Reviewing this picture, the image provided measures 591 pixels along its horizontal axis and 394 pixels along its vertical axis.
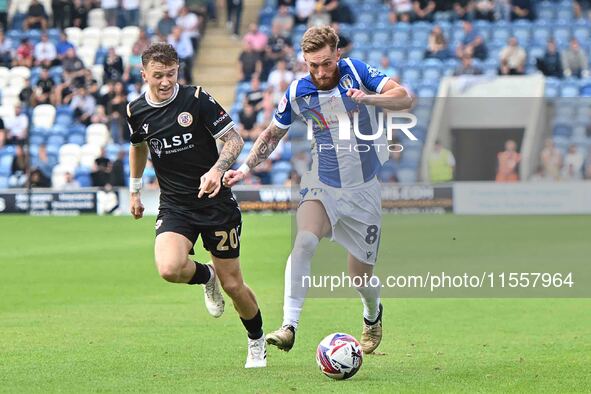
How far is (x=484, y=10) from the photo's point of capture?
31.6 meters

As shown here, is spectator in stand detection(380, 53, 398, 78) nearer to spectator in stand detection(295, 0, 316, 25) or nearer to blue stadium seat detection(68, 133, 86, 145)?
spectator in stand detection(295, 0, 316, 25)

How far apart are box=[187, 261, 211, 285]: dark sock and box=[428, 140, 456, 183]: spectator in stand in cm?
1485

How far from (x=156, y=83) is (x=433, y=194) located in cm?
1685

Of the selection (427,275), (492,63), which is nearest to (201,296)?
(427,275)

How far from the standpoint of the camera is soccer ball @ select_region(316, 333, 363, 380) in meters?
7.94

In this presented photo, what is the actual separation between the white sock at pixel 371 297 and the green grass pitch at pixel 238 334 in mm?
316

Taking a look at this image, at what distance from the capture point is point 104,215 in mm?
26016

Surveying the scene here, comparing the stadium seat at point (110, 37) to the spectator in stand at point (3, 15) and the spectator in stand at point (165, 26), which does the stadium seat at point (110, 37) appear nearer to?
the spectator in stand at point (165, 26)

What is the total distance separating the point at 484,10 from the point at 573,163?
386 inches

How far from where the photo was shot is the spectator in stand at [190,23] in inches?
1266

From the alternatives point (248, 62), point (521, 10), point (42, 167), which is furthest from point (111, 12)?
point (521, 10)

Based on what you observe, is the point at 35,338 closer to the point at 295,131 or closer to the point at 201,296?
the point at 201,296

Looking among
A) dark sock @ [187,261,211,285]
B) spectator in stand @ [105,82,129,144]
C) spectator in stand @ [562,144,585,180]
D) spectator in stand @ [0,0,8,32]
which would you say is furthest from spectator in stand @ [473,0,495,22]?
dark sock @ [187,261,211,285]

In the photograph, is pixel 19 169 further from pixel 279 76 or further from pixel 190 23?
pixel 190 23
